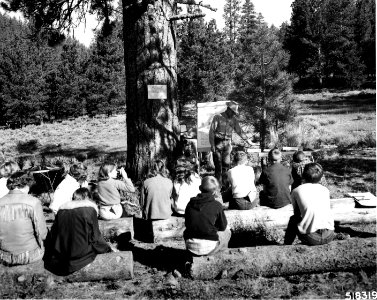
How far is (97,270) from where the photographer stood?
4.25 m

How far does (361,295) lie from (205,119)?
6482 millimetres

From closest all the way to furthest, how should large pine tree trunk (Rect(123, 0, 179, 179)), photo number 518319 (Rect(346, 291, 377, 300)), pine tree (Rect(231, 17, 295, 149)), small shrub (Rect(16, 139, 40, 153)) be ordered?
photo number 518319 (Rect(346, 291, 377, 300)) < large pine tree trunk (Rect(123, 0, 179, 179)) < pine tree (Rect(231, 17, 295, 149)) < small shrub (Rect(16, 139, 40, 153))

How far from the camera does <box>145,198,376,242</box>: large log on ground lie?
17.9 ft

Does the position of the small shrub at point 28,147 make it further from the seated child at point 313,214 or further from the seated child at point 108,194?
the seated child at point 313,214

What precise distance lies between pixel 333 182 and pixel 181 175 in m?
4.12

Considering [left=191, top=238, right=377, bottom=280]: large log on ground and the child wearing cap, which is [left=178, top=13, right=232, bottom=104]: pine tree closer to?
the child wearing cap

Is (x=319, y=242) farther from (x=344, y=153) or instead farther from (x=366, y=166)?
(x=344, y=153)

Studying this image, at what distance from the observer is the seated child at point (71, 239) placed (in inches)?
163

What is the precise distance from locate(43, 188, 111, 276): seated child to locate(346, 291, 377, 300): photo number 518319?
2646mm

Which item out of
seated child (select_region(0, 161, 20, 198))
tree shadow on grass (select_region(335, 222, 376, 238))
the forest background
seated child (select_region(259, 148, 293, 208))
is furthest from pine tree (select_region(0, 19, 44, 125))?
tree shadow on grass (select_region(335, 222, 376, 238))

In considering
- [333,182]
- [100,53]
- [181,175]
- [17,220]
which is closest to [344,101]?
[100,53]

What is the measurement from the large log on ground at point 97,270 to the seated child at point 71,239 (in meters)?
0.06

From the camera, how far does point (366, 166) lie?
9562 mm

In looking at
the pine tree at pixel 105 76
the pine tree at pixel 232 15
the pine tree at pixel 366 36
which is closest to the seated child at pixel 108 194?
the pine tree at pixel 105 76
